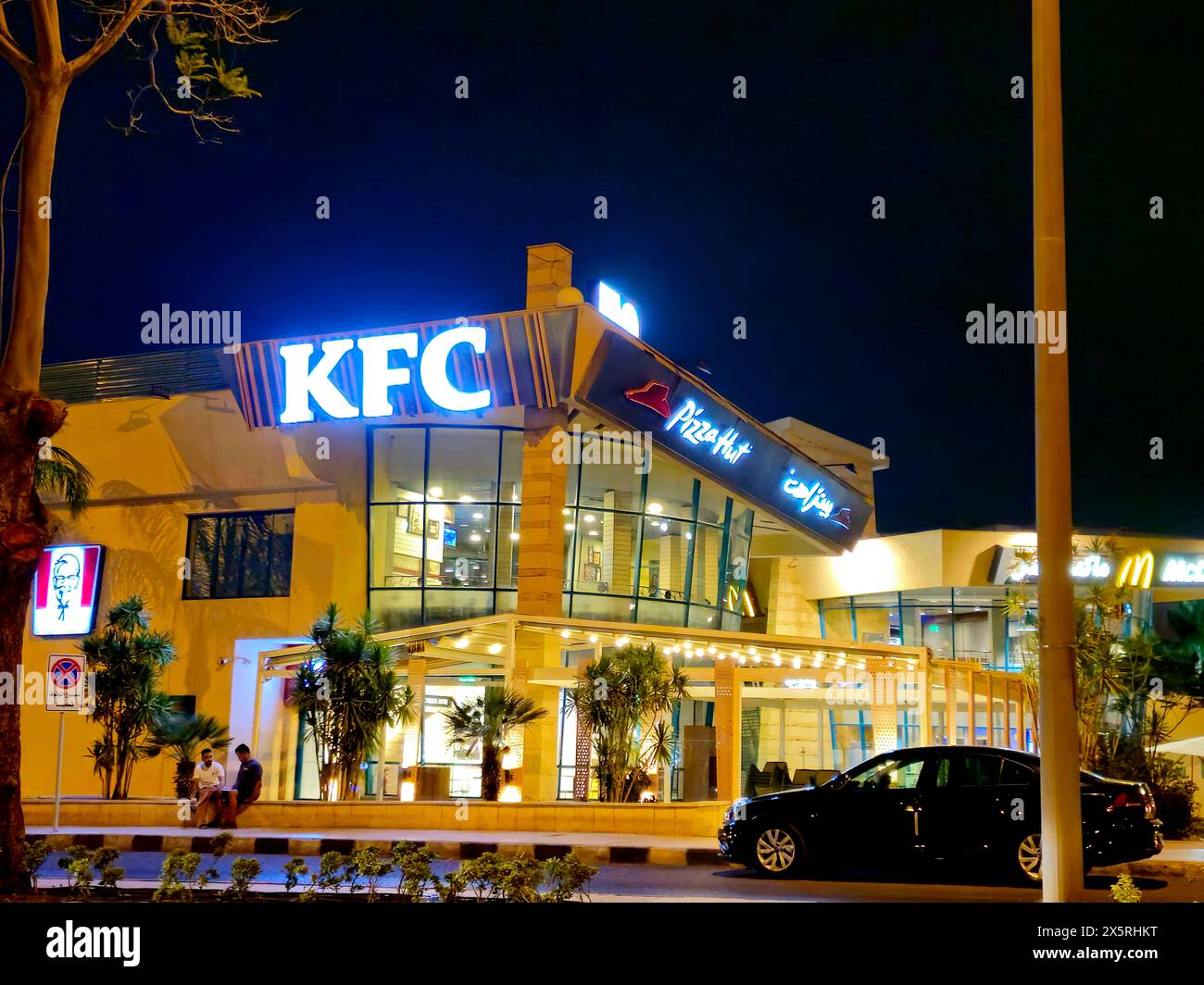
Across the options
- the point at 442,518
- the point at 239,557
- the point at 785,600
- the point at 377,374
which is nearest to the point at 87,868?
the point at 377,374

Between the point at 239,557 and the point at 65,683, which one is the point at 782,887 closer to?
the point at 65,683

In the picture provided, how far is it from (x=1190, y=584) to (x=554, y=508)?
2055 centimetres

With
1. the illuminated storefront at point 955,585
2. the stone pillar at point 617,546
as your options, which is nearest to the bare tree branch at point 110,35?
the stone pillar at point 617,546

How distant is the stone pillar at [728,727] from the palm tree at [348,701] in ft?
18.2

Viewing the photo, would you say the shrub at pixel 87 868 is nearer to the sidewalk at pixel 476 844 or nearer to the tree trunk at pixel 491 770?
the sidewalk at pixel 476 844

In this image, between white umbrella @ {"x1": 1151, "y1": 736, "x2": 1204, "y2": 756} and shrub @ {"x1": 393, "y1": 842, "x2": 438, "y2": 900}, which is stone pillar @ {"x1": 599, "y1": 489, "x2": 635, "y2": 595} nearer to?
white umbrella @ {"x1": 1151, "y1": 736, "x2": 1204, "y2": 756}

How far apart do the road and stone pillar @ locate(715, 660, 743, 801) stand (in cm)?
418

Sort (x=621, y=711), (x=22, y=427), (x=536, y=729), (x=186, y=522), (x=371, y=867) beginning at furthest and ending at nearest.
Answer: (x=186, y=522) < (x=536, y=729) < (x=621, y=711) < (x=22, y=427) < (x=371, y=867)

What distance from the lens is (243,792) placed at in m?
21.0

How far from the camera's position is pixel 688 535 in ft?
104

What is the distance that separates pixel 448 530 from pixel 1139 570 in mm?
19214

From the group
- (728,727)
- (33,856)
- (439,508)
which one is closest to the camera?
(33,856)
